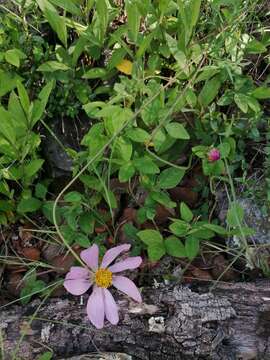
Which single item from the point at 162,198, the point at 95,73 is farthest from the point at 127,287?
the point at 95,73

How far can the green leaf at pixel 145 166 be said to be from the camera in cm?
148

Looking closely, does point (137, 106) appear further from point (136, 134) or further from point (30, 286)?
point (30, 286)

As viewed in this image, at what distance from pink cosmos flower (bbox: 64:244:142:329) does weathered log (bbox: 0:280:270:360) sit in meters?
0.07

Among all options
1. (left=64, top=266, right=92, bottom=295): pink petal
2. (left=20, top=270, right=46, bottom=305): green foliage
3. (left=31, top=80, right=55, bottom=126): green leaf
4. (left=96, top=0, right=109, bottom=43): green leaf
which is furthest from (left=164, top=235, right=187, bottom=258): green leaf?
(left=96, top=0, right=109, bottom=43): green leaf

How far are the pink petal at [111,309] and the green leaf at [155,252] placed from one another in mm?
172

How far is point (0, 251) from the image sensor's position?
176cm

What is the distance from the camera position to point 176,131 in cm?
147

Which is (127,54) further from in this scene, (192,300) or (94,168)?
(192,300)

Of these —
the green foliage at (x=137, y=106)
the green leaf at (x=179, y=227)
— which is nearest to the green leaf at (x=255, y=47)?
the green foliage at (x=137, y=106)

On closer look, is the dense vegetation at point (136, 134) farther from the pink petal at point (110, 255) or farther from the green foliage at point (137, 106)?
the pink petal at point (110, 255)

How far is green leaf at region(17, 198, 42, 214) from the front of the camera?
162 cm

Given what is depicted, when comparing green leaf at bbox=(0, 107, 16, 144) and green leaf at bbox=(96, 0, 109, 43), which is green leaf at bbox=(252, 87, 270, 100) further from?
green leaf at bbox=(0, 107, 16, 144)

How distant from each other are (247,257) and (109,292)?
410 mm

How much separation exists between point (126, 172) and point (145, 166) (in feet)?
0.17
